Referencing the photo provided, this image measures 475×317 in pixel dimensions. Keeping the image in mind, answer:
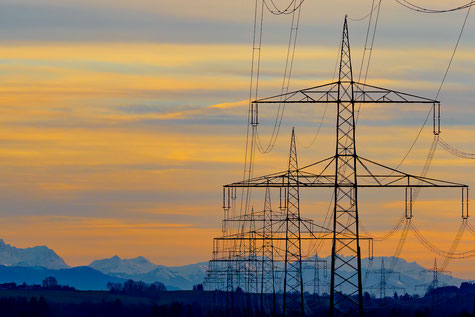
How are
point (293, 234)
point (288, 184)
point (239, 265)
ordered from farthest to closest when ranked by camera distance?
1. point (239, 265)
2. point (293, 234)
3. point (288, 184)

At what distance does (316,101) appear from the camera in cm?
7856

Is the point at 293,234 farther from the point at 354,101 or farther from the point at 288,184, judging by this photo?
Result: the point at 354,101

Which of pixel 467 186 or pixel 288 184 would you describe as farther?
pixel 288 184

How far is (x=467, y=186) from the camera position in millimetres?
78875

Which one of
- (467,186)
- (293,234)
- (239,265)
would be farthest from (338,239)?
(239,265)

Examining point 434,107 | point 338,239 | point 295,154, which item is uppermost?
point 295,154

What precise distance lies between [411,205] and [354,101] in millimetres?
8123

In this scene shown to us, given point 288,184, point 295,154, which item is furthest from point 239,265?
point 288,184

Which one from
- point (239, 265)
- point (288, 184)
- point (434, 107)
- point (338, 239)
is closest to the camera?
point (434, 107)

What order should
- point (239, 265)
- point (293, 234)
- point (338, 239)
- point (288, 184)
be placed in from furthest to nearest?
point (239, 265), point (293, 234), point (288, 184), point (338, 239)

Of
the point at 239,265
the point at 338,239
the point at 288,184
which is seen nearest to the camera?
the point at 338,239

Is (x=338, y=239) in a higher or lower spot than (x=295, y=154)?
lower

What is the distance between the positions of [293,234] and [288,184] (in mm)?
26310

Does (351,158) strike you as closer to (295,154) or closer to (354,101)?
(354,101)
